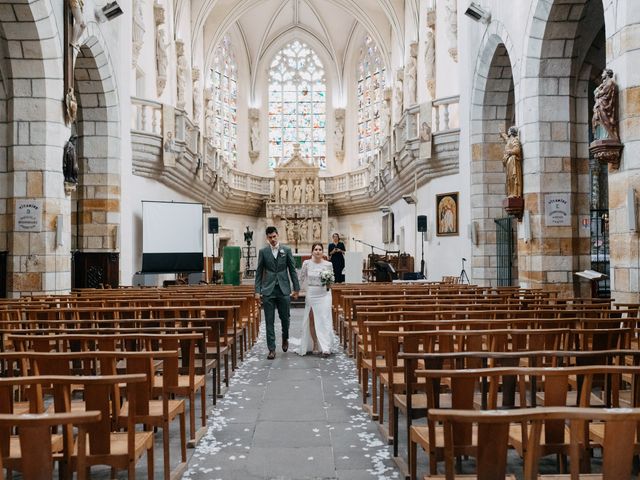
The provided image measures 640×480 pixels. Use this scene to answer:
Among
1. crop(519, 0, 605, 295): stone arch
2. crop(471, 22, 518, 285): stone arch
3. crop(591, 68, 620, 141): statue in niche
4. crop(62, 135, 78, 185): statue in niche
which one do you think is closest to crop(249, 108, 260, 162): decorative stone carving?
crop(471, 22, 518, 285): stone arch

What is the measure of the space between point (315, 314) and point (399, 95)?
16.1 metres

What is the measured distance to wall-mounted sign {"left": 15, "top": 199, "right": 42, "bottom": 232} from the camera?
909cm

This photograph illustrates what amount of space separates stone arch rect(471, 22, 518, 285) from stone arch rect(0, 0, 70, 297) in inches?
339

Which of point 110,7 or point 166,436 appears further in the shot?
point 110,7

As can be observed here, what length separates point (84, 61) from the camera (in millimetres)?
12008

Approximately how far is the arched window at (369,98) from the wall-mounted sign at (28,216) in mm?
18732

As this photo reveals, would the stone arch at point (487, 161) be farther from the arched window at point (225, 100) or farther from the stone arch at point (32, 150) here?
the arched window at point (225, 100)

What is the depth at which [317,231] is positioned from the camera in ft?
87.1

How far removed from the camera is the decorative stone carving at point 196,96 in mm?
21469

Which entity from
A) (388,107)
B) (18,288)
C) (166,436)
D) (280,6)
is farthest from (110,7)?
(280,6)

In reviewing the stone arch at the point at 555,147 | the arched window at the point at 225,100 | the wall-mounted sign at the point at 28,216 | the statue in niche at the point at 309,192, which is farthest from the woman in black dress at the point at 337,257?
the arched window at the point at 225,100

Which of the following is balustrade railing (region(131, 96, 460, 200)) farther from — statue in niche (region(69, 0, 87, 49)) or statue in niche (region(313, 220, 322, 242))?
statue in niche (region(69, 0, 87, 49))

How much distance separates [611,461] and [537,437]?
0.23m

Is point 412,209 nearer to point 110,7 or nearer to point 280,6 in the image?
point 110,7
